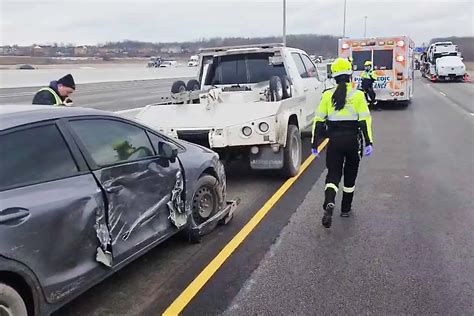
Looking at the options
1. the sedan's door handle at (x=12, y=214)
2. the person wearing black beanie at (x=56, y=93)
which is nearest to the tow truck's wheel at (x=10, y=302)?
the sedan's door handle at (x=12, y=214)

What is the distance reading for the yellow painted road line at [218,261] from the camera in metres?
4.00

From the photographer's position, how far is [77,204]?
3.60 metres

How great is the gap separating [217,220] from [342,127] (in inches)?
70.4

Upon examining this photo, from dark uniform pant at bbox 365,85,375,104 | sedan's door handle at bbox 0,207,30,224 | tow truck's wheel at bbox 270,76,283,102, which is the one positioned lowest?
dark uniform pant at bbox 365,85,375,104

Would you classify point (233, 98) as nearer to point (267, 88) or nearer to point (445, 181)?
point (267, 88)

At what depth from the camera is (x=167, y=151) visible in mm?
4762

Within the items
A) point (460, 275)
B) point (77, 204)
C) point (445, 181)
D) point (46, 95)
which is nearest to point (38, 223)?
point (77, 204)

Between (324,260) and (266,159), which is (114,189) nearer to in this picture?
(324,260)

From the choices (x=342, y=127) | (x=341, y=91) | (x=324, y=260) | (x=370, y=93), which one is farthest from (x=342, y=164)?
(x=370, y=93)

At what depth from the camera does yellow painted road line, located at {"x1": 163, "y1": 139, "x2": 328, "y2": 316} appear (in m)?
4.00

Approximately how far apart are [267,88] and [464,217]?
12.3 feet

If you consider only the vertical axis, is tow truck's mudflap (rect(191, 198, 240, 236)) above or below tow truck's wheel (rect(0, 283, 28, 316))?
below

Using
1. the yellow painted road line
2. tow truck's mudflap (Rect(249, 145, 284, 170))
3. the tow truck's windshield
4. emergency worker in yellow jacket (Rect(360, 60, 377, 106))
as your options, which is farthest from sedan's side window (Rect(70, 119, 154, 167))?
emergency worker in yellow jacket (Rect(360, 60, 377, 106))

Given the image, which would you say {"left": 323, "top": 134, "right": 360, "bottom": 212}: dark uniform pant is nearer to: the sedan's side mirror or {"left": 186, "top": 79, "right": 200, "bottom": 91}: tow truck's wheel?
the sedan's side mirror
